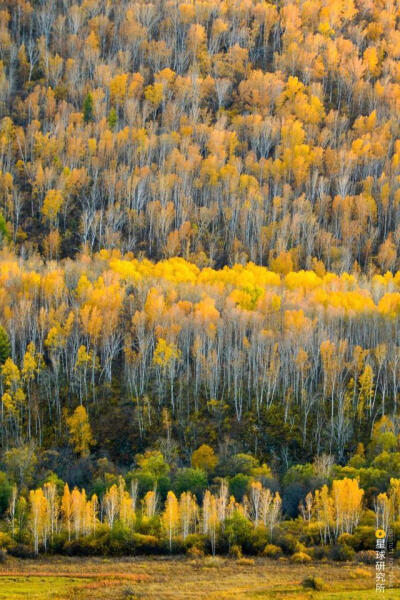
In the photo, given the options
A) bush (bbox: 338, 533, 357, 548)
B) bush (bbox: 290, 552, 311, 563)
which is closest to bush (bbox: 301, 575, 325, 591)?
bush (bbox: 290, 552, 311, 563)

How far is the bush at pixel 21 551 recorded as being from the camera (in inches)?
2532

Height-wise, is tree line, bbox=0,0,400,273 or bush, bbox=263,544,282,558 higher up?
tree line, bbox=0,0,400,273

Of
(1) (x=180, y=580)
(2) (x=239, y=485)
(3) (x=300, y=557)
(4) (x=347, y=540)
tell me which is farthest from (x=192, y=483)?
(1) (x=180, y=580)

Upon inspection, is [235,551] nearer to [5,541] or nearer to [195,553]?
[195,553]

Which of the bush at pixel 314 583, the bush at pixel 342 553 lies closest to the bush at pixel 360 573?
the bush at pixel 342 553

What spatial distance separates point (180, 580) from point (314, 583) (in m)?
8.70

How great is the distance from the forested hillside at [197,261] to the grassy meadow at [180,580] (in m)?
3.76

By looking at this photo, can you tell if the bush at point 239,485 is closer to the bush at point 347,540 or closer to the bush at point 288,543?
the bush at point 288,543

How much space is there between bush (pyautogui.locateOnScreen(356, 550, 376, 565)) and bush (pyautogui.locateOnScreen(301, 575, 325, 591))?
20.5 feet

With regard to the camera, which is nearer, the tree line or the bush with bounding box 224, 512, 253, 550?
the bush with bounding box 224, 512, 253, 550

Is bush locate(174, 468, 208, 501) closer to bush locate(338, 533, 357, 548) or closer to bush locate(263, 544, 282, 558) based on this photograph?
bush locate(263, 544, 282, 558)

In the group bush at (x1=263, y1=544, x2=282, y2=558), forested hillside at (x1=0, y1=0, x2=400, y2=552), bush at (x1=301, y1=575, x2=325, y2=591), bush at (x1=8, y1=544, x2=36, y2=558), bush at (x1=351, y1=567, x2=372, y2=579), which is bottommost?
bush at (x1=263, y1=544, x2=282, y2=558)

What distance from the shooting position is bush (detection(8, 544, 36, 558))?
64.3 m

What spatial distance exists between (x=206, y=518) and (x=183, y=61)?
132m
